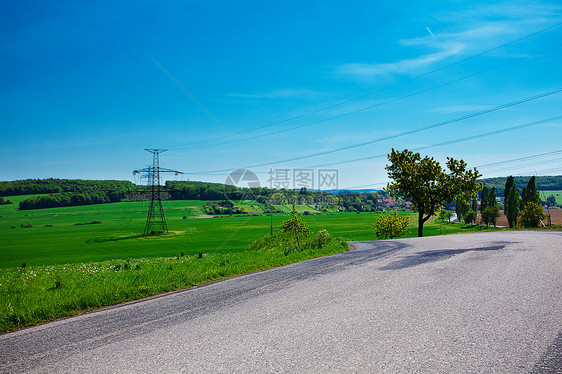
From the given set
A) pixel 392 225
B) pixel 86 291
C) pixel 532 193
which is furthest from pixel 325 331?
pixel 532 193

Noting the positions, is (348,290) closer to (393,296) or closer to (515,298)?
(393,296)

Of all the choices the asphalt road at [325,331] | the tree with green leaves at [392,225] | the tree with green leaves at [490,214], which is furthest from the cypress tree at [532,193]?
the asphalt road at [325,331]

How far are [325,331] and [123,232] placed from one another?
104225mm

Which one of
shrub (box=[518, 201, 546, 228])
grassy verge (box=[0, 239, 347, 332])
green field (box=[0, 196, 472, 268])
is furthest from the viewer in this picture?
green field (box=[0, 196, 472, 268])

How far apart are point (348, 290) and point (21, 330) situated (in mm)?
7941

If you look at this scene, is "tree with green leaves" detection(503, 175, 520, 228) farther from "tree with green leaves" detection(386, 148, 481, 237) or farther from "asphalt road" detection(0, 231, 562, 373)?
"asphalt road" detection(0, 231, 562, 373)

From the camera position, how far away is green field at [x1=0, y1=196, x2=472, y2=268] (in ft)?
195

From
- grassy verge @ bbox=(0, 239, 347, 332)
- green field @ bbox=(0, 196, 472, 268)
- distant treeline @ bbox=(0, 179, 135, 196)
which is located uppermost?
distant treeline @ bbox=(0, 179, 135, 196)

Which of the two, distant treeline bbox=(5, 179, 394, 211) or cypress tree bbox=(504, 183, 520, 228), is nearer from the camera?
cypress tree bbox=(504, 183, 520, 228)

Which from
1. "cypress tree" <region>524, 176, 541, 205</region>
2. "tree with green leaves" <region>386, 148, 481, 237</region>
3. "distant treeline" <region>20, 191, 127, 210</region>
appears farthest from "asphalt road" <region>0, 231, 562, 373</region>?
"distant treeline" <region>20, 191, 127, 210</region>

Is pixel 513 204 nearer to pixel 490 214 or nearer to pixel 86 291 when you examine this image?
pixel 490 214

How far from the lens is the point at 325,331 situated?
604 cm

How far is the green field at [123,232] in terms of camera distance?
59.4 m

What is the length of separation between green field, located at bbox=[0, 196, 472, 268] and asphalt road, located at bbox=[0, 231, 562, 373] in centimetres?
4067
